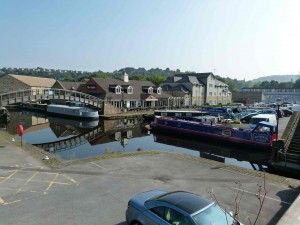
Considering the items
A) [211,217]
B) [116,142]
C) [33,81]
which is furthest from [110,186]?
[33,81]

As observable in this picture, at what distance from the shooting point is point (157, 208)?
29.5ft

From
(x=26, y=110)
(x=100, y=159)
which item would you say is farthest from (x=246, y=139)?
(x=26, y=110)

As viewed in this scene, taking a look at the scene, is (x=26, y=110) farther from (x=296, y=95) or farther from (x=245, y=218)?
(x=296, y=95)

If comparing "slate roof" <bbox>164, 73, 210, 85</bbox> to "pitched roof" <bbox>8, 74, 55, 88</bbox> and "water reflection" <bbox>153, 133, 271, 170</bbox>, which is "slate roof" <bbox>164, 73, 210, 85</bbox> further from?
"water reflection" <bbox>153, 133, 271, 170</bbox>

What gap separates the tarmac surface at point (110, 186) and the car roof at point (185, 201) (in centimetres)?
319

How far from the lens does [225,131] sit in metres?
37.1

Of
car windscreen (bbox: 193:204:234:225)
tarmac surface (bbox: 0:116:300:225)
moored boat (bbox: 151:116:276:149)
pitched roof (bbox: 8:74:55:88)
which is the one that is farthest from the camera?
pitched roof (bbox: 8:74:55:88)

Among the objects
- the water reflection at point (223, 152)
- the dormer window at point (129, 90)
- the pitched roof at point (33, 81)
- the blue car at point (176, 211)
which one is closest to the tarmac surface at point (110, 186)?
the blue car at point (176, 211)

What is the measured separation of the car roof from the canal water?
1760 centimetres

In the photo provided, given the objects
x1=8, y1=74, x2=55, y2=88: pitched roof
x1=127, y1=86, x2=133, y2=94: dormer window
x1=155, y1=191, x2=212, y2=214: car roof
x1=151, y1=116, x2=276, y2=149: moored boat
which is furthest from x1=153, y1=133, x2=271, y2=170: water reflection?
x1=8, y1=74, x2=55, y2=88: pitched roof

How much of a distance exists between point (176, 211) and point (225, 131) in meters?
30.1

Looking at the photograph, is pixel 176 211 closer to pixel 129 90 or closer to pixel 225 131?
pixel 225 131

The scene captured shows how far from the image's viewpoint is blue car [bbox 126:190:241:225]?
820cm

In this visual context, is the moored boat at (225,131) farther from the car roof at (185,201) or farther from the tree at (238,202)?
the car roof at (185,201)
